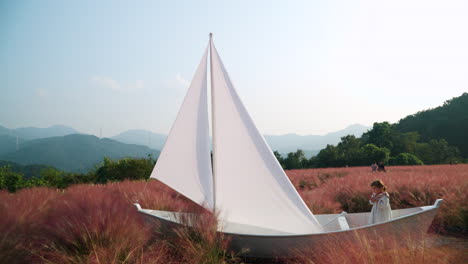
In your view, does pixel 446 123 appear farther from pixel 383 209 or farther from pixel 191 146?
pixel 191 146

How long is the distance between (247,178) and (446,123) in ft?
224

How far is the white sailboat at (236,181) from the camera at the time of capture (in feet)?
Answer: 13.5

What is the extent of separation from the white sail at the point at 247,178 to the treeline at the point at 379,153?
1187 inches

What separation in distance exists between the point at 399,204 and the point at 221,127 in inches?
217

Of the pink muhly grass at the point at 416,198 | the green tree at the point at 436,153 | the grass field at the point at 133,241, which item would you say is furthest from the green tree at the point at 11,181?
the green tree at the point at 436,153

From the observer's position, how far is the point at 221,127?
4.82 metres

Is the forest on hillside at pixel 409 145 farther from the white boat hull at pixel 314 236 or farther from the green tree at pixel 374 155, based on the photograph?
the white boat hull at pixel 314 236

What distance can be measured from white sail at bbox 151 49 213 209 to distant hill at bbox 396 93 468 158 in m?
63.4

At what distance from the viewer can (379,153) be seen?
35688 mm

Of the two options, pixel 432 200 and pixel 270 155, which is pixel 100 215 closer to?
pixel 270 155

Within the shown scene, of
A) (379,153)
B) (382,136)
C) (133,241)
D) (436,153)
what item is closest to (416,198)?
(133,241)

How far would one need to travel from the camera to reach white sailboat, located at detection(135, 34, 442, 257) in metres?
4.12

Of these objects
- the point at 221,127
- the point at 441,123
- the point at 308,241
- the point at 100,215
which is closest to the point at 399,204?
the point at 308,241

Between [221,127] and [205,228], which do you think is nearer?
[205,228]
